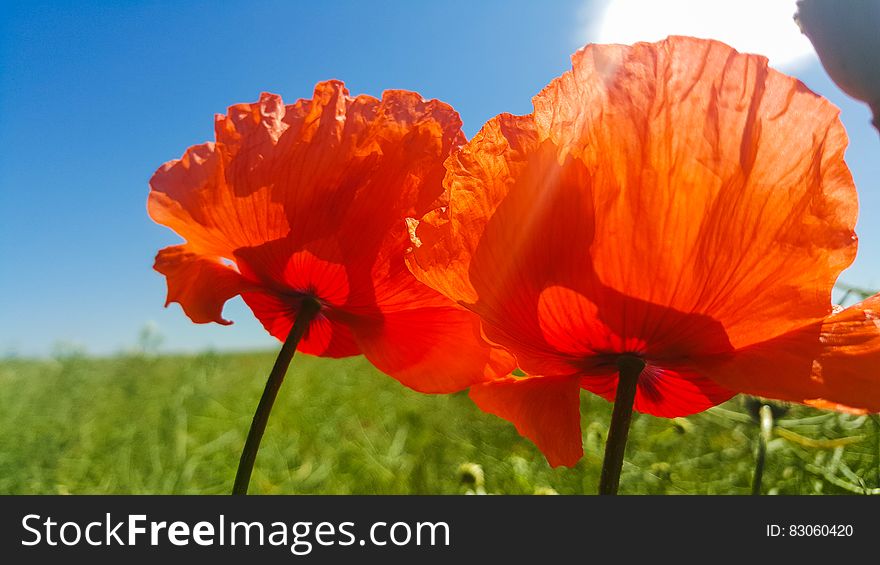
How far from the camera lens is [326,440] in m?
1.00

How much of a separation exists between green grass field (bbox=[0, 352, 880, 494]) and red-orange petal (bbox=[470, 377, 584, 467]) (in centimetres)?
18

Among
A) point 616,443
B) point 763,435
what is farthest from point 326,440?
point 616,443

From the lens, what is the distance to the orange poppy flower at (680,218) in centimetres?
17

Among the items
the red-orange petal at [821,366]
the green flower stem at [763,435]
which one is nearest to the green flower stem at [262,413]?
the red-orange petal at [821,366]

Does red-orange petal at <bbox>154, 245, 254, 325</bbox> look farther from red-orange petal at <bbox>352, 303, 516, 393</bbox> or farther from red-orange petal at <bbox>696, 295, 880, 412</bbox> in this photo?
red-orange petal at <bbox>696, 295, 880, 412</bbox>

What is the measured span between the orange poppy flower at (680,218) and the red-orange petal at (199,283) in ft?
0.42

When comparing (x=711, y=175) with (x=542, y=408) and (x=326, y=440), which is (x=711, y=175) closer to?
(x=542, y=408)

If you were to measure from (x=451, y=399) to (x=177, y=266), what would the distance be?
2.45 feet

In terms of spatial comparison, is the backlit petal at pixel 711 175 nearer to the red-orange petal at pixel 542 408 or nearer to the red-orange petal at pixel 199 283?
the red-orange petal at pixel 542 408

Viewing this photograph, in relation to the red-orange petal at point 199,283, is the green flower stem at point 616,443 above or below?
below

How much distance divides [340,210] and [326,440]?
0.81m
